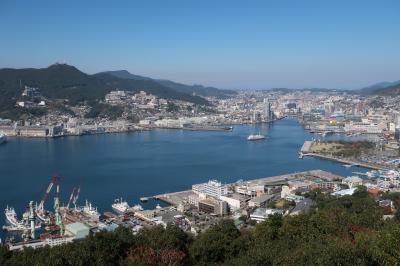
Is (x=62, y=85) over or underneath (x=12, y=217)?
over

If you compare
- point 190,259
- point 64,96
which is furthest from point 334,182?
point 64,96

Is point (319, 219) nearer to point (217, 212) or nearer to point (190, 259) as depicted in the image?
point (190, 259)

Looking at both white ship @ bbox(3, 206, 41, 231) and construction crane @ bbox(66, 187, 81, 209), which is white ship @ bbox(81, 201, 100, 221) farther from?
white ship @ bbox(3, 206, 41, 231)

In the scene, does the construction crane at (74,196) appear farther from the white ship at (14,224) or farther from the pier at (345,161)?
the pier at (345,161)

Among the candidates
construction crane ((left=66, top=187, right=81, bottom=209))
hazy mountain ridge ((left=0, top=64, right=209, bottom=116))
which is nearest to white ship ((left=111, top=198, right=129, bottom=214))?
construction crane ((left=66, top=187, right=81, bottom=209))

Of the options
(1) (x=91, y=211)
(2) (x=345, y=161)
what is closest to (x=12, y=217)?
(1) (x=91, y=211)

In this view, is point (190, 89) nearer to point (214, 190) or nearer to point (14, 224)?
point (214, 190)

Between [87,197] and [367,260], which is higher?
[367,260]

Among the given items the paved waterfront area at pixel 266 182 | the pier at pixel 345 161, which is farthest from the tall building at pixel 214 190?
the pier at pixel 345 161
